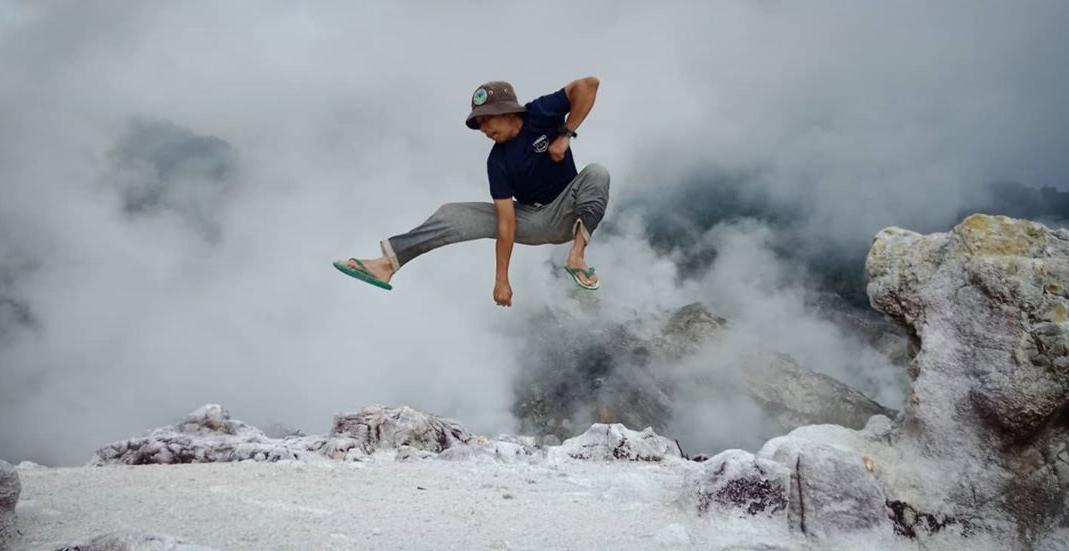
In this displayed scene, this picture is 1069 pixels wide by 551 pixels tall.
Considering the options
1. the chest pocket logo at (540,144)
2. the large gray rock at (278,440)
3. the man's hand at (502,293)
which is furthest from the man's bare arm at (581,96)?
the large gray rock at (278,440)

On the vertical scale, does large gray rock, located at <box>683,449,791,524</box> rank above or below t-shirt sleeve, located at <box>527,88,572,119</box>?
below

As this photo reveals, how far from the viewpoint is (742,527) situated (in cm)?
862

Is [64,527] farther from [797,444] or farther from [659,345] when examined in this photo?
[659,345]

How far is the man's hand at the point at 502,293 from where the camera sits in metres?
7.05

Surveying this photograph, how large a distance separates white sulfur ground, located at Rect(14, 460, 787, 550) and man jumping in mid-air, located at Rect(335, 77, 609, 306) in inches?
130

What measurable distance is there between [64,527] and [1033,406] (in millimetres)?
11257

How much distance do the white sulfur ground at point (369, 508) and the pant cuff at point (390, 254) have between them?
322 centimetres

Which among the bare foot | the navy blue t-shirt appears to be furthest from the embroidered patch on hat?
the bare foot

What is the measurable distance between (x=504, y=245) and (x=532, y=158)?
91 cm

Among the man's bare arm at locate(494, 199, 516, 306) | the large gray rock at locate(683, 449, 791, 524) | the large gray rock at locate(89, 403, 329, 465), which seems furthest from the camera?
the large gray rock at locate(89, 403, 329, 465)

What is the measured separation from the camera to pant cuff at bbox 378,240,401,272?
7355 millimetres

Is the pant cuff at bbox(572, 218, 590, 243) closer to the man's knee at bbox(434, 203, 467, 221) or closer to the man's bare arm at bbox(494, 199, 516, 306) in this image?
the man's bare arm at bbox(494, 199, 516, 306)

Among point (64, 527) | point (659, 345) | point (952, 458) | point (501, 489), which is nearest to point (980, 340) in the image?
point (952, 458)

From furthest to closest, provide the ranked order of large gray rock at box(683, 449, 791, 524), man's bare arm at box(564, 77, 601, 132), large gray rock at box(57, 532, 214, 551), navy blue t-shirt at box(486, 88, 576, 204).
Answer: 1. large gray rock at box(683, 449, 791, 524)
2. navy blue t-shirt at box(486, 88, 576, 204)
3. man's bare arm at box(564, 77, 601, 132)
4. large gray rock at box(57, 532, 214, 551)
